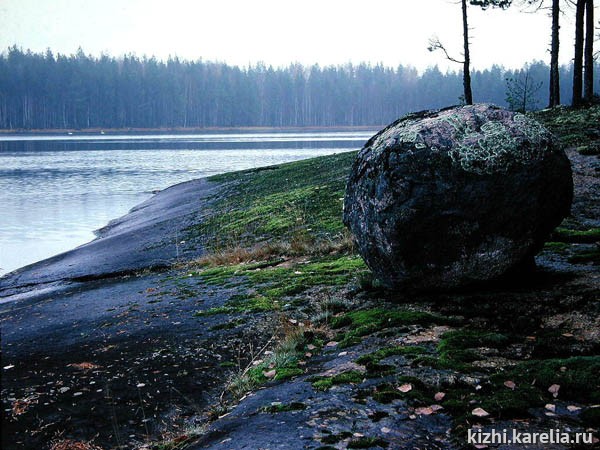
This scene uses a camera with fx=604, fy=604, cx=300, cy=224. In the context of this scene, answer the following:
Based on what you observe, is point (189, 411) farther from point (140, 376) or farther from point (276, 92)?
point (276, 92)

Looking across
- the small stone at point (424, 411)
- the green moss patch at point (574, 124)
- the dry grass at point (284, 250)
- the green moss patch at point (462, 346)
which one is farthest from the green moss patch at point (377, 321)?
the green moss patch at point (574, 124)

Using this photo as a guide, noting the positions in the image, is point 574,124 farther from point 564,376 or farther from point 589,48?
point 564,376

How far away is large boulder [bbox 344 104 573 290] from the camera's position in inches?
313

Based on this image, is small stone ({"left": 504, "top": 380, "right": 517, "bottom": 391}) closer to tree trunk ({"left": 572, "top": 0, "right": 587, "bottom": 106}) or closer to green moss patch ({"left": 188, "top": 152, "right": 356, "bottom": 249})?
green moss patch ({"left": 188, "top": 152, "right": 356, "bottom": 249})

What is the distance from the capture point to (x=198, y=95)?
166 metres

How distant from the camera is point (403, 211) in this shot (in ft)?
26.9

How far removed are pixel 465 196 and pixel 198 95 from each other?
164 meters

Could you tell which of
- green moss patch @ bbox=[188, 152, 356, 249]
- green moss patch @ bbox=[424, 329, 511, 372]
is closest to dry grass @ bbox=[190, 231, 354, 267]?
green moss patch @ bbox=[188, 152, 356, 249]

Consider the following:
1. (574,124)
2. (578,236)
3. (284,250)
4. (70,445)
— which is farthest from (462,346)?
(574,124)

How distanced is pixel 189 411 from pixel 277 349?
157cm

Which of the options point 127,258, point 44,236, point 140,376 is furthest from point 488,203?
point 44,236

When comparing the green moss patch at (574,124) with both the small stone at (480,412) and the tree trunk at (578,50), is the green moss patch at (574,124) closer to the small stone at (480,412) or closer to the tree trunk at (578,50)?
the tree trunk at (578,50)

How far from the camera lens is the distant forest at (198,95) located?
15112 cm

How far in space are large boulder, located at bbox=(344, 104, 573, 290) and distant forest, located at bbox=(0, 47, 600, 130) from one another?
151 meters
